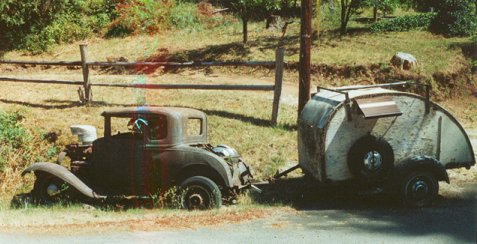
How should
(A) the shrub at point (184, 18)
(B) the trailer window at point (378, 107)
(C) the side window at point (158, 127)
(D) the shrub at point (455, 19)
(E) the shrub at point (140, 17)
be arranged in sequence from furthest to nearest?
(A) the shrub at point (184, 18) → (E) the shrub at point (140, 17) → (D) the shrub at point (455, 19) → (C) the side window at point (158, 127) → (B) the trailer window at point (378, 107)

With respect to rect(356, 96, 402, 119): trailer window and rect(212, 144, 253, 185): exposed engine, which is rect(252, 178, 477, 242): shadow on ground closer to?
rect(212, 144, 253, 185): exposed engine

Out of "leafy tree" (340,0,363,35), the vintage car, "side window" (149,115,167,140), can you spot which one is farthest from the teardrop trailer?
"leafy tree" (340,0,363,35)

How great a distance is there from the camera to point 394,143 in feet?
29.7

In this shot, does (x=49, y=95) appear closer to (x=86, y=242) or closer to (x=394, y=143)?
(x=86, y=242)

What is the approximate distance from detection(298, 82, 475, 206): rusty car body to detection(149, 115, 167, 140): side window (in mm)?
2645

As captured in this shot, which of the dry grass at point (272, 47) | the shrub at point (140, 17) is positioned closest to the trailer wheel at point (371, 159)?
the dry grass at point (272, 47)

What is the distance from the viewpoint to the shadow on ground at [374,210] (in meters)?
7.61

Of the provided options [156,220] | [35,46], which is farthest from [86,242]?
[35,46]

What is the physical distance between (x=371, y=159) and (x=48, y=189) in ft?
19.6

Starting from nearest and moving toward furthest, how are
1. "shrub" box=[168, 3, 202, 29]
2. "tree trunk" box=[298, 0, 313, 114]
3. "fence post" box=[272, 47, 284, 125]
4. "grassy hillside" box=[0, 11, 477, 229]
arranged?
1. "tree trunk" box=[298, 0, 313, 114]
2. "grassy hillside" box=[0, 11, 477, 229]
3. "fence post" box=[272, 47, 284, 125]
4. "shrub" box=[168, 3, 202, 29]

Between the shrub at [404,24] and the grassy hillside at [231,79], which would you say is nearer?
the grassy hillside at [231,79]

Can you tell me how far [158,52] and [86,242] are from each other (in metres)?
17.4

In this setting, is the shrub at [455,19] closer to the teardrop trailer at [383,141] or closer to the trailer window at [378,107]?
the teardrop trailer at [383,141]

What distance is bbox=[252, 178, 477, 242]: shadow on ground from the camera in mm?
7609
